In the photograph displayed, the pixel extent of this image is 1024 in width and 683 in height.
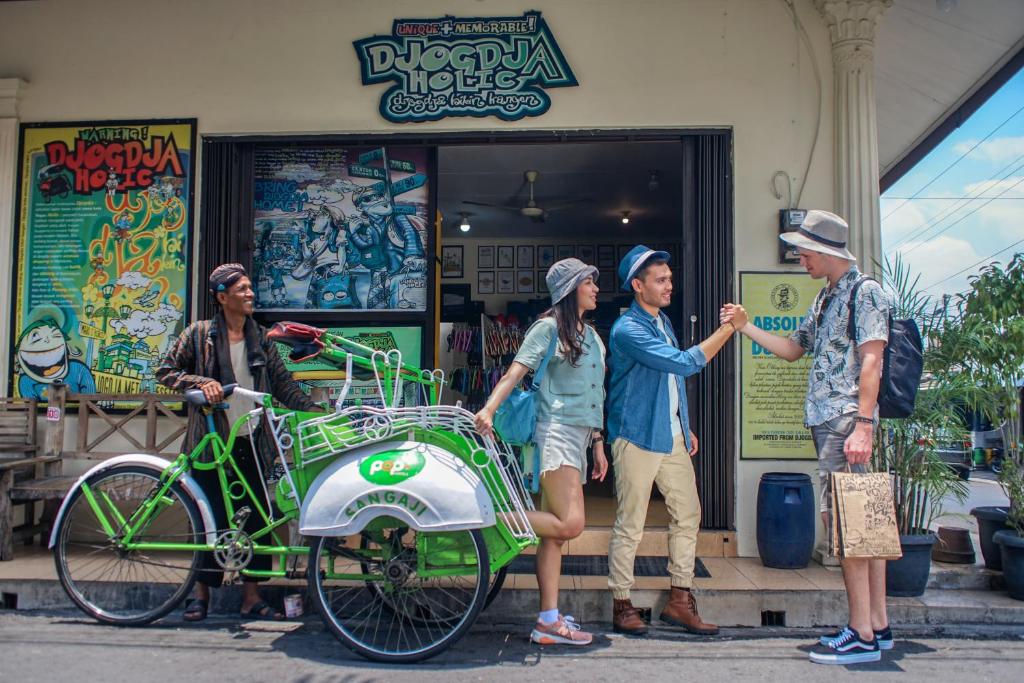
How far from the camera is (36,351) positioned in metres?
6.32

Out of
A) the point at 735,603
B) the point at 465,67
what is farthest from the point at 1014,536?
the point at 465,67

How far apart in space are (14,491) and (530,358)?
12.5 feet

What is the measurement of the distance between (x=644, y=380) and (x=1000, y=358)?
97.8 inches

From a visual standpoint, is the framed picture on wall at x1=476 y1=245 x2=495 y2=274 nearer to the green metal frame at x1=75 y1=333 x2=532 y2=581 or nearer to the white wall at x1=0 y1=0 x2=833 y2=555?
the white wall at x1=0 y1=0 x2=833 y2=555

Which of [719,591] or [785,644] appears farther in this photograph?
[719,591]

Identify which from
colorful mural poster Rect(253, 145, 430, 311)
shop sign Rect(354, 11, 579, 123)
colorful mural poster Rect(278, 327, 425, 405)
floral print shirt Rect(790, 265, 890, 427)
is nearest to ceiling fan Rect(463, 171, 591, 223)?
colorful mural poster Rect(253, 145, 430, 311)

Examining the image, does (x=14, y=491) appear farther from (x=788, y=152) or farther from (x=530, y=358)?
(x=788, y=152)

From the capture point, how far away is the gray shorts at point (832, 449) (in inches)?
168

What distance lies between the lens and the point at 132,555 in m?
4.54

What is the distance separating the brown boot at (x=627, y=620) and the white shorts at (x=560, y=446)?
31.6 inches

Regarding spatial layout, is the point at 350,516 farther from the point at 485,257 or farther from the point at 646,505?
the point at 485,257

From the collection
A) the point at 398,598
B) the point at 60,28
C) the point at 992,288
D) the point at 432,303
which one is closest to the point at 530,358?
the point at 398,598

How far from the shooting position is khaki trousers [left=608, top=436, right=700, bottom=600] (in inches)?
176

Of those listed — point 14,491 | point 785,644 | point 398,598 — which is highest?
point 14,491
